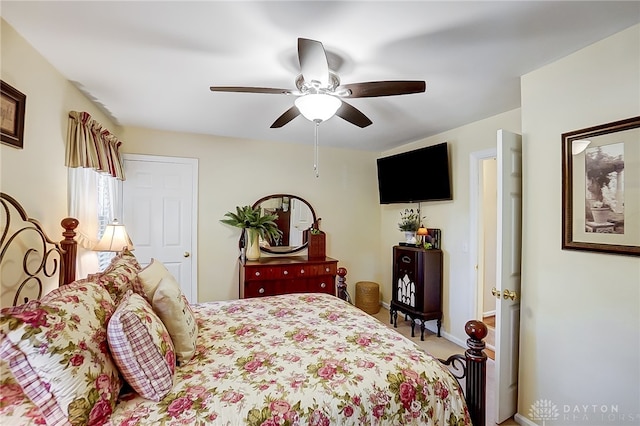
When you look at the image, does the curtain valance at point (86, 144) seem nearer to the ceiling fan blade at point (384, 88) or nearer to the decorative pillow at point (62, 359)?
the decorative pillow at point (62, 359)

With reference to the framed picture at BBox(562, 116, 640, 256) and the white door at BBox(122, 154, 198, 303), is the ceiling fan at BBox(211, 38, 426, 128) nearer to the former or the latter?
the framed picture at BBox(562, 116, 640, 256)

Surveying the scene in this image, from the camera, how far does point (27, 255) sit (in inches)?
63.8

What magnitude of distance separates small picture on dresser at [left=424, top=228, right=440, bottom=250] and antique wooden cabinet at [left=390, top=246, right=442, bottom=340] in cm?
9

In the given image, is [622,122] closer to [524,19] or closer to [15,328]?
[524,19]

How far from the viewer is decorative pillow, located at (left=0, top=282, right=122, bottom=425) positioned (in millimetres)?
867

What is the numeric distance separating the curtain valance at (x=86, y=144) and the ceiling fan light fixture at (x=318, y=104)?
5.66ft

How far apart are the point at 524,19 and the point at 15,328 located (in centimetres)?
241

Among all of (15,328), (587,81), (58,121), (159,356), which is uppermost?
(587,81)

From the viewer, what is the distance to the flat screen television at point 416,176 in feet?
10.8

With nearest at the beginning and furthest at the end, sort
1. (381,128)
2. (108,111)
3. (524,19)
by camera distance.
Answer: (524,19) < (108,111) < (381,128)

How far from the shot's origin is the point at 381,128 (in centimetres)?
326

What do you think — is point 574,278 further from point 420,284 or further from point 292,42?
point 292,42

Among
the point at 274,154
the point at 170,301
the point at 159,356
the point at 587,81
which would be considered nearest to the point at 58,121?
the point at 170,301

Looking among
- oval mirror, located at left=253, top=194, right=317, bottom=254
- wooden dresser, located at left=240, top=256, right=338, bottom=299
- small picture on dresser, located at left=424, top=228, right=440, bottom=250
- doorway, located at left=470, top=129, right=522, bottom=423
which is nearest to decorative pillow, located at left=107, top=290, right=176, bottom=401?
doorway, located at left=470, top=129, right=522, bottom=423
